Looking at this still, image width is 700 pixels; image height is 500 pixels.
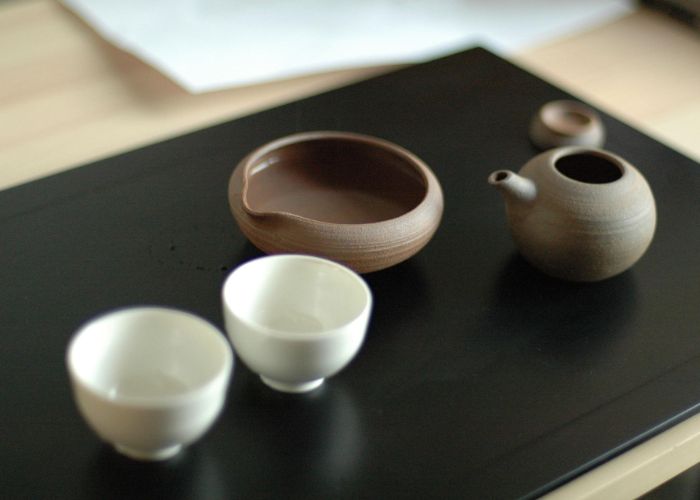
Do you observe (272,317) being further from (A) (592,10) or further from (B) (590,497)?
(A) (592,10)

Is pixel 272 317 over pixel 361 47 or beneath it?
over

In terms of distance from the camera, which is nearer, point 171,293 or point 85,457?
point 85,457

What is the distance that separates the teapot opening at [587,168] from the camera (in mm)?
848

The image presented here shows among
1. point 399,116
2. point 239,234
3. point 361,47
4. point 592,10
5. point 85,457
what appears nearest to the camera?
point 85,457

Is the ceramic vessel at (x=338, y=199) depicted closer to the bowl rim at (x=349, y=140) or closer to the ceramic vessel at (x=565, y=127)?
the bowl rim at (x=349, y=140)

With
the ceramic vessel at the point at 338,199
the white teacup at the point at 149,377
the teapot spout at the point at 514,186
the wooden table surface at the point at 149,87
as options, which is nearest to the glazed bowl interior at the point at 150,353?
the white teacup at the point at 149,377

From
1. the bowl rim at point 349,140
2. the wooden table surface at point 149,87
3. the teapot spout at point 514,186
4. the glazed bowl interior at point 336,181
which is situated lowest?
the wooden table surface at point 149,87

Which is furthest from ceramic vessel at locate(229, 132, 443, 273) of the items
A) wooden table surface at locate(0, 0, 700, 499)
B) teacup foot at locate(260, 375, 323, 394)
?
wooden table surface at locate(0, 0, 700, 499)

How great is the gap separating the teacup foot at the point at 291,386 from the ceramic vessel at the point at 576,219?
0.73ft

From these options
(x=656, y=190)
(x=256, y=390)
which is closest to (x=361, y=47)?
(x=656, y=190)

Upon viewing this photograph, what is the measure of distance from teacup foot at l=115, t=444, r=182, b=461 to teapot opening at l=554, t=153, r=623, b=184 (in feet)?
1.32

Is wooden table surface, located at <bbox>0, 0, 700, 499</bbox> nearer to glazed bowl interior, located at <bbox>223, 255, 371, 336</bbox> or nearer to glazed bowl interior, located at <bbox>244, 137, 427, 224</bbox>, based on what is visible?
glazed bowl interior, located at <bbox>244, 137, 427, 224</bbox>

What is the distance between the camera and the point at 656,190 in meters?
0.96

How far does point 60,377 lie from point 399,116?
20.5 inches
